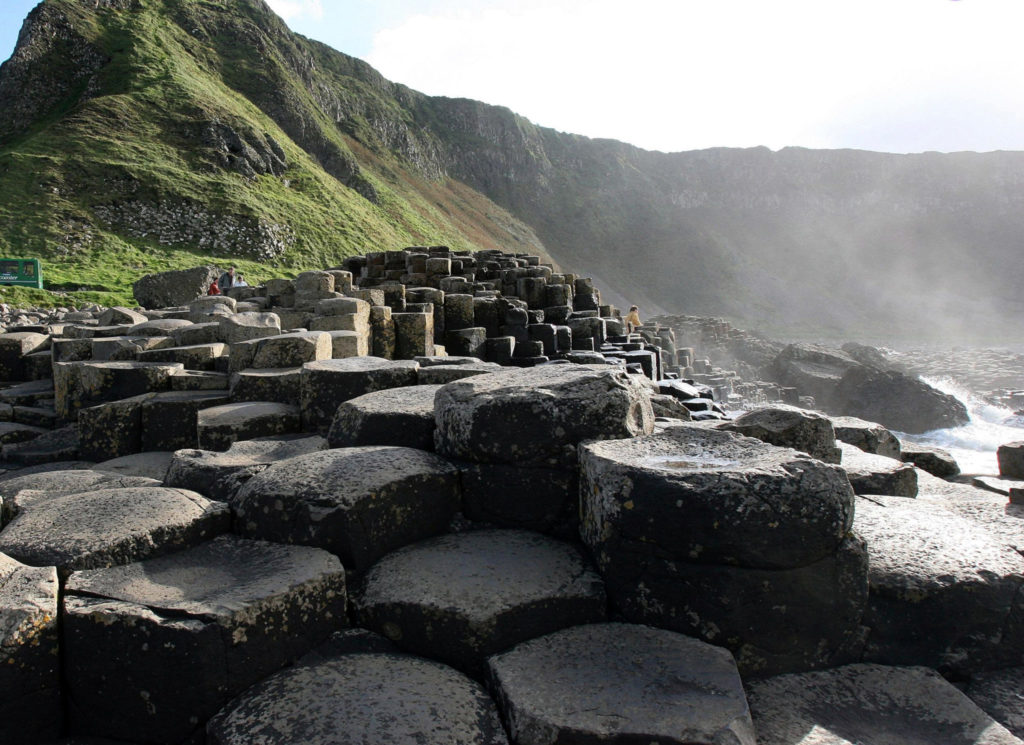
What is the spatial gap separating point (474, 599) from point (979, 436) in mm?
27179

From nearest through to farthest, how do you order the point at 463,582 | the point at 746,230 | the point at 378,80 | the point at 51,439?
the point at 463,582
the point at 51,439
the point at 378,80
the point at 746,230

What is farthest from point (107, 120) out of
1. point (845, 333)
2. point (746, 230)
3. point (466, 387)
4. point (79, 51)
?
point (746, 230)

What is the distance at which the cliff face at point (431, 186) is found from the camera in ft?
104

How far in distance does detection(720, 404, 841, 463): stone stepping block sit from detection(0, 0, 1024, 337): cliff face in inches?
1095

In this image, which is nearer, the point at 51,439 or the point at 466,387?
the point at 466,387

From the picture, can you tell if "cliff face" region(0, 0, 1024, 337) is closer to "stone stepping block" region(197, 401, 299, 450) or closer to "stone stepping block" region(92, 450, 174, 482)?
"stone stepping block" region(92, 450, 174, 482)

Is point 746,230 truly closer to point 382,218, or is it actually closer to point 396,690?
point 382,218

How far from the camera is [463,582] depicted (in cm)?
289

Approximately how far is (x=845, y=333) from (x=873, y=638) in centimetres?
8567

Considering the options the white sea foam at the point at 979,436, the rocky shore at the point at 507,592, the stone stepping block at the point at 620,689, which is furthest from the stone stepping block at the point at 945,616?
the white sea foam at the point at 979,436

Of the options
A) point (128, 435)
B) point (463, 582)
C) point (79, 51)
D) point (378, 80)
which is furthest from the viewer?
point (378, 80)

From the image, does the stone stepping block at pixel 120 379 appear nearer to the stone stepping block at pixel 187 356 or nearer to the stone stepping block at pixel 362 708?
the stone stepping block at pixel 187 356

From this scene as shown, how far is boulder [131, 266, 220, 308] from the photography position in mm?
18266

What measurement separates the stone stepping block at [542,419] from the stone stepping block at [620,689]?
0.90m
